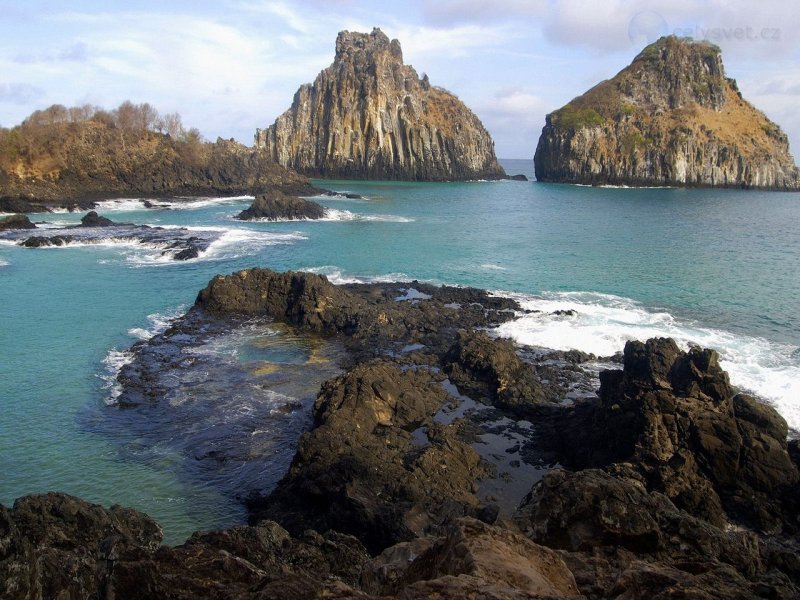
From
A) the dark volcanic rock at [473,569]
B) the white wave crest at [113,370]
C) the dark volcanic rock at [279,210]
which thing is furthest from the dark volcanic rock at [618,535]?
the dark volcanic rock at [279,210]

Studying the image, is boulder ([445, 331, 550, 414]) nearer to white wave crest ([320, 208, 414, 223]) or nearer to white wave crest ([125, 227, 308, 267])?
white wave crest ([125, 227, 308, 267])

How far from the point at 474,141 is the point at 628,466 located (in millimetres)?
141292

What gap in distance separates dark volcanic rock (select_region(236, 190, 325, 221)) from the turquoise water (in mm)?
3233

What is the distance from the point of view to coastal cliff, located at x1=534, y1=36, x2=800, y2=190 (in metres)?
124

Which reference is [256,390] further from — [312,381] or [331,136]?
[331,136]

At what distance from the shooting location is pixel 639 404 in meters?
14.9

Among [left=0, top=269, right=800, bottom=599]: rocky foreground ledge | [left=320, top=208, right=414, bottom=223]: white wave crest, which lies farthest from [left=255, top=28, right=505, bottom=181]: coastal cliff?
[left=0, top=269, right=800, bottom=599]: rocky foreground ledge

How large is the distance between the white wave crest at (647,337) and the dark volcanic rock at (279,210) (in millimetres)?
39779

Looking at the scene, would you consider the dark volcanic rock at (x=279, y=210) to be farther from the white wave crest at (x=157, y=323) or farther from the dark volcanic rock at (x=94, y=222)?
the white wave crest at (x=157, y=323)

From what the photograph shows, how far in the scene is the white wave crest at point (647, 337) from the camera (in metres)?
21.0

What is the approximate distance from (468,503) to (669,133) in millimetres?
130448

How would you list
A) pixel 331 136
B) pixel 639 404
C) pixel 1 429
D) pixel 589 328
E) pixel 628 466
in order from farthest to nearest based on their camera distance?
pixel 331 136
pixel 589 328
pixel 1 429
pixel 639 404
pixel 628 466

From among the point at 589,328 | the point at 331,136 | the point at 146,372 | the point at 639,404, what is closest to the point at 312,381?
the point at 146,372

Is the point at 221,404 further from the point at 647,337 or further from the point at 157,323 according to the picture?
the point at 647,337
